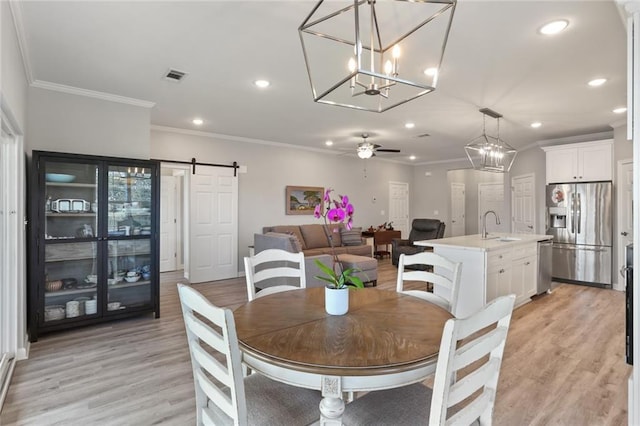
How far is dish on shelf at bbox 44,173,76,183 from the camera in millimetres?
3391

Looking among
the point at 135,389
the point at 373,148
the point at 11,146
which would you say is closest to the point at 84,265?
the point at 11,146

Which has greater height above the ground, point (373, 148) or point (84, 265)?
point (373, 148)

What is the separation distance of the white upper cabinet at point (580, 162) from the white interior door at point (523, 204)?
888mm

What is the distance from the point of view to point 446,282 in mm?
2162

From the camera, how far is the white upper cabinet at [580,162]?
216 inches

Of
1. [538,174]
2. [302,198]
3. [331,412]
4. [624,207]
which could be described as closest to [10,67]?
[331,412]

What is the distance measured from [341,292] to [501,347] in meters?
0.69

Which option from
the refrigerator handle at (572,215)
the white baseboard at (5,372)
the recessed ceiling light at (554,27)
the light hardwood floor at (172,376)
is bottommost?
the light hardwood floor at (172,376)

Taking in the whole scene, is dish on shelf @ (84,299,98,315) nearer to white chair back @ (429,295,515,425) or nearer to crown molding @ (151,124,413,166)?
crown molding @ (151,124,413,166)

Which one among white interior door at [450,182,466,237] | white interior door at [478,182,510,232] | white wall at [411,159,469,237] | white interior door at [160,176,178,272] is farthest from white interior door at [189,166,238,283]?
white interior door at [478,182,510,232]

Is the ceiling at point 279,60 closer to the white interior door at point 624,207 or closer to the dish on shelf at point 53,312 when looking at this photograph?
the white interior door at point 624,207

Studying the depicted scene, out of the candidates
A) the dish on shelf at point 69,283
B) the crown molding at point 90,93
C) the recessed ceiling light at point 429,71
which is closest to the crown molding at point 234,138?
the crown molding at point 90,93

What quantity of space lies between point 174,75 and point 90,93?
3.76 feet

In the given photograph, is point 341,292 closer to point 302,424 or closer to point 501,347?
point 302,424
